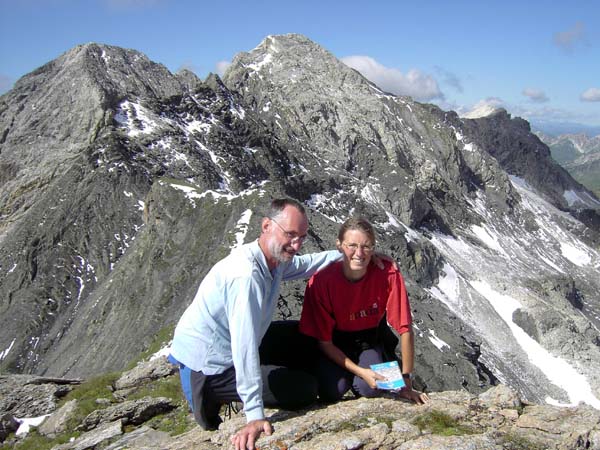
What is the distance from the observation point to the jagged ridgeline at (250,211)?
4459 centimetres

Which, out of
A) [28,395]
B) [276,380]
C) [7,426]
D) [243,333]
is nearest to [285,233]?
[243,333]

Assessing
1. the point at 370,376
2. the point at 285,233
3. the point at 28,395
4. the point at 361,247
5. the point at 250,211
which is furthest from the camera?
the point at 250,211

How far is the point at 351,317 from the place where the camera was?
8.91 m

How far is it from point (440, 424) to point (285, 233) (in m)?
4.12

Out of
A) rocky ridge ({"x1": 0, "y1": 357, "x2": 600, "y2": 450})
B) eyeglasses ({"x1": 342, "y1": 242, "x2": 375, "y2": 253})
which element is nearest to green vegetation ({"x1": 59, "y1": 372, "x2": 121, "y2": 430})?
rocky ridge ({"x1": 0, "y1": 357, "x2": 600, "y2": 450})

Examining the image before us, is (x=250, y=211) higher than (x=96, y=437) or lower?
higher

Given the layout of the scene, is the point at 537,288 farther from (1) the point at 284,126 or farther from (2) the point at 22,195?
(2) the point at 22,195

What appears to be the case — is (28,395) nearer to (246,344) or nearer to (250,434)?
(250,434)

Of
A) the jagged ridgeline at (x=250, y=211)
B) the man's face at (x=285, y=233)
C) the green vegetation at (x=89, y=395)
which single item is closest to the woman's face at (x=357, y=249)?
the man's face at (x=285, y=233)

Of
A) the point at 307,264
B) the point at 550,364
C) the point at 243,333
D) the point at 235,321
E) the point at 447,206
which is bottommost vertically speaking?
the point at 550,364

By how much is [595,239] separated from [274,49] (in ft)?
422

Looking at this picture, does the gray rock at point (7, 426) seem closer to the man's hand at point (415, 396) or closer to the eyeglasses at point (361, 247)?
the man's hand at point (415, 396)

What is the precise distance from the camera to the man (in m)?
7.28

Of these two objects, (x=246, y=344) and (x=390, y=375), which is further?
(x=390, y=375)
